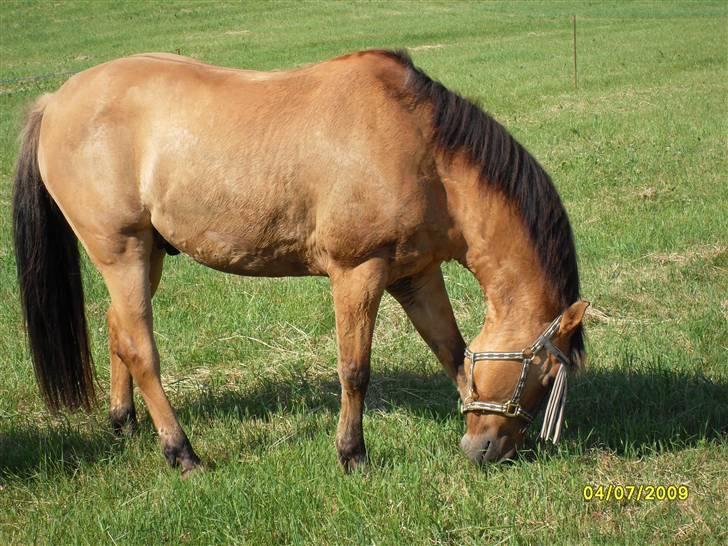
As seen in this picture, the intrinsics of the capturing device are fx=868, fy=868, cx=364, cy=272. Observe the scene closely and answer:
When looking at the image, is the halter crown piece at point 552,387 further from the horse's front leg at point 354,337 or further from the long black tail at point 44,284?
the long black tail at point 44,284

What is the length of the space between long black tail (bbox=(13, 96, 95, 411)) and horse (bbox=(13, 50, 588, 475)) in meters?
Result: 0.02

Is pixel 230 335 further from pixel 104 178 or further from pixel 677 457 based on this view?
pixel 677 457

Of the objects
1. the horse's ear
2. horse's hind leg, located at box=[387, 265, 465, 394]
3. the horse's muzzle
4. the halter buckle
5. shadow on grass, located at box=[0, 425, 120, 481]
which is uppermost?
the horse's ear

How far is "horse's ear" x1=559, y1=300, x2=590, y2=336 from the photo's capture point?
13.3ft

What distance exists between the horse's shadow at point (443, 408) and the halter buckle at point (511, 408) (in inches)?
19.5

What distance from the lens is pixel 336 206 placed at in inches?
167

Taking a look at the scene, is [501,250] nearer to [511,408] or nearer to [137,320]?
[511,408]

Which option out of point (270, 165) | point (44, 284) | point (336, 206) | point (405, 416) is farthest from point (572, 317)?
point (44, 284)

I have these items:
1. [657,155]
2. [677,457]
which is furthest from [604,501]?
[657,155]

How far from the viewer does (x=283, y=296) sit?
22.7 feet

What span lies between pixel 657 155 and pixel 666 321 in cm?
557

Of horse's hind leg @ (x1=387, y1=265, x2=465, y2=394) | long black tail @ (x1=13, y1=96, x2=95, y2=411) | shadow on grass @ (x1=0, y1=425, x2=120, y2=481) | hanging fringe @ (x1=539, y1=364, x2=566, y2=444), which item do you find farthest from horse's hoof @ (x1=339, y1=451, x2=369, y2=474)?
long black tail @ (x1=13, y1=96, x2=95, y2=411)

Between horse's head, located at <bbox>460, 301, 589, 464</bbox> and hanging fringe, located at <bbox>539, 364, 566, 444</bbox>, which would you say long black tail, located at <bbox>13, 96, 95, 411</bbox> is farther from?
hanging fringe, located at <bbox>539, 364, 566, 444</bbox>

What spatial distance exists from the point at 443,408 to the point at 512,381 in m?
1.07
